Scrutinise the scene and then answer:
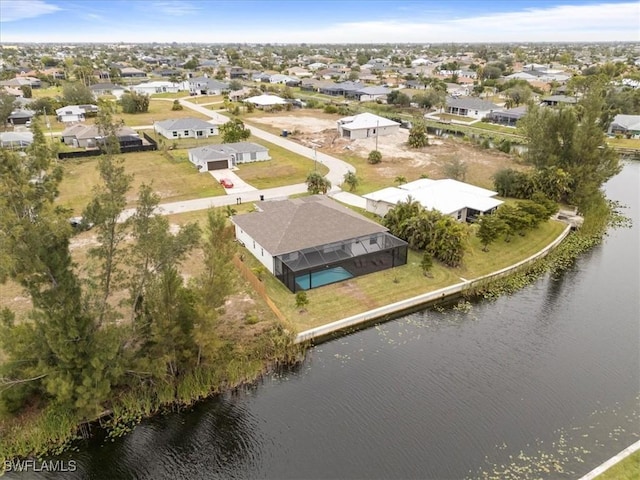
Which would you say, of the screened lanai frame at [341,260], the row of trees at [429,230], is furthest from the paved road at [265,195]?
the screened lanai frame at [341,260]

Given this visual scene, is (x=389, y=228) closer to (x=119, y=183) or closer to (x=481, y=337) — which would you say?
(x=481, y=337)

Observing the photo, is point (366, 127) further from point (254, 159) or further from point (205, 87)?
point (205, 87)

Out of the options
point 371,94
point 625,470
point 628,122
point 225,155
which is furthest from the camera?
point 371,94

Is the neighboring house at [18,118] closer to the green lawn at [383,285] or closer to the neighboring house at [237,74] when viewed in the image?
the green lawn at [383,285]

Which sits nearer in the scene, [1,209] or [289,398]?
[1,209]

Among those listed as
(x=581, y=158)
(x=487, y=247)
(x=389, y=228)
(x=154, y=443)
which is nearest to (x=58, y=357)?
(x=154, y=443)

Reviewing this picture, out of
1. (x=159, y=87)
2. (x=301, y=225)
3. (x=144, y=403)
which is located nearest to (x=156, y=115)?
(x=159, y=87)

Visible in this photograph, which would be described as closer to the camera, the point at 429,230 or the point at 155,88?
the point at 429,230
